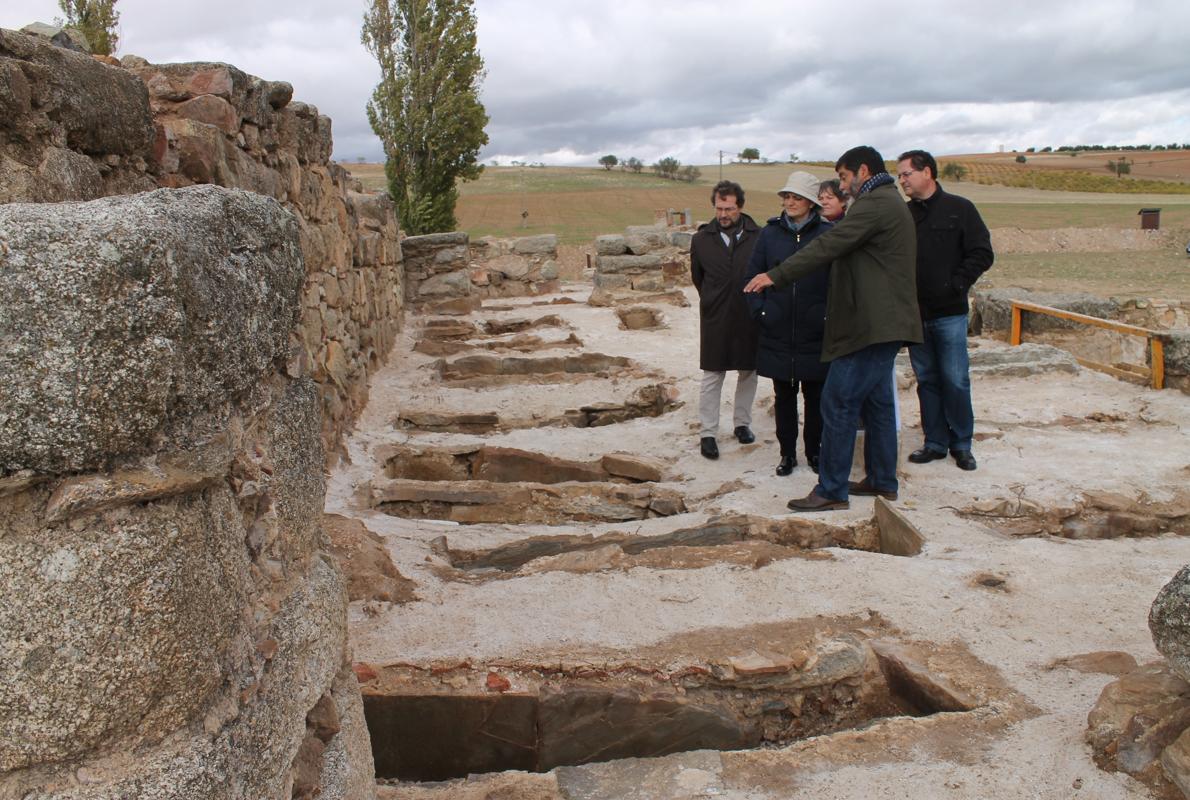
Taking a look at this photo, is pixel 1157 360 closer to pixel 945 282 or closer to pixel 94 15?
pixel 945 282

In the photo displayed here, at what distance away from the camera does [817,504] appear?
5.34m

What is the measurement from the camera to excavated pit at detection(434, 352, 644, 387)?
30.6 ft

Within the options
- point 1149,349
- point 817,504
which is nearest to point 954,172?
point 1149,349

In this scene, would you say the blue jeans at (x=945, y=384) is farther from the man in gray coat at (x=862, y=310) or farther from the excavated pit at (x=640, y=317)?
the excavated pit at (x=640, y=317)

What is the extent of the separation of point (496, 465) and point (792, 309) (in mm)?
2450

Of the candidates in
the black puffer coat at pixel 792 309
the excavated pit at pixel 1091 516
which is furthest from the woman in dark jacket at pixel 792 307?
the excavated pit at pixel 1091 516

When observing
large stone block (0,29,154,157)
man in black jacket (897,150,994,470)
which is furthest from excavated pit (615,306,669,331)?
large stone block (0,29,154,157)

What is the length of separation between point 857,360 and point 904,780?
2794mm

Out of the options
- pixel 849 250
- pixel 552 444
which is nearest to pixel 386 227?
pixel 552 444

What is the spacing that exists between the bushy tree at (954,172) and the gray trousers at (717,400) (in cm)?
6064

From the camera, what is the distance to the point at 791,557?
450cm

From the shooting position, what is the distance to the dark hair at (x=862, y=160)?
17.3 ft

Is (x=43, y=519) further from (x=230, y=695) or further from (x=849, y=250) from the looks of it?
(x=849, y=250)

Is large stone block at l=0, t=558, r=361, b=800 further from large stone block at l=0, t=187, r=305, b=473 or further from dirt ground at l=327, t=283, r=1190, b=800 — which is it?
dirt ground at l=327, t=283, r=1190, b=800
